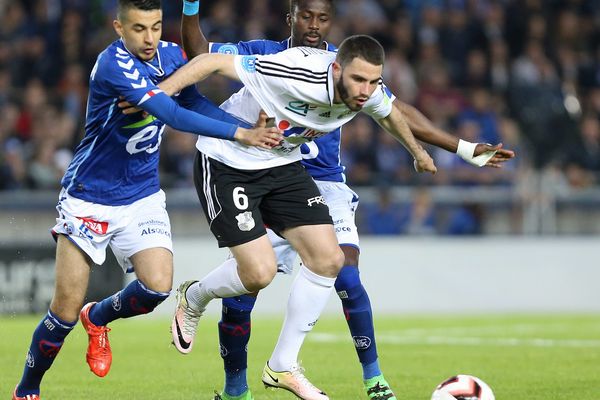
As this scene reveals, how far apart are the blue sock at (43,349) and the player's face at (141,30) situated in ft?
5.63

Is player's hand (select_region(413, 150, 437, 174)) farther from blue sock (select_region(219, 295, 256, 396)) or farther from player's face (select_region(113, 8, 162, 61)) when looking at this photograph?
player's face (select_region(113, 8, 162, 61))

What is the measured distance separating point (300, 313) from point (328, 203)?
3.57ft

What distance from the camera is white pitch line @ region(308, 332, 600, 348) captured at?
1193 centimetres

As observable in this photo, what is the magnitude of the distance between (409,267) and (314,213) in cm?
900

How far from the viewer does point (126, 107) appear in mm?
7293

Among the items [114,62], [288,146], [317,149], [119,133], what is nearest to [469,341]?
[317,149]

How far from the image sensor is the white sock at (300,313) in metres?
7.41

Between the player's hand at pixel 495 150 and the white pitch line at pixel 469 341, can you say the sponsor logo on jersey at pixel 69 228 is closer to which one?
the player's hand at pixel 495 150

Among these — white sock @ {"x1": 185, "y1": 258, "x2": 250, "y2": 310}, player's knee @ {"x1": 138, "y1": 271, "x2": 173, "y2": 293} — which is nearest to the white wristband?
white sock @ {"x1": 185, "y1": 258, "x2": 250, "y2": 310}

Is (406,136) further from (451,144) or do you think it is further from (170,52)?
(170,52)

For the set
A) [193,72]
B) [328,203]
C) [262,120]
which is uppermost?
[193,72]

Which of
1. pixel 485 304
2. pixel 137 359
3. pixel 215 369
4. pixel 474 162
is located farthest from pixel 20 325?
pixel 474 162

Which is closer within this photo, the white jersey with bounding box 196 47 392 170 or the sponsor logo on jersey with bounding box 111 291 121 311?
the white jersey with bounding box 196 47 392 170

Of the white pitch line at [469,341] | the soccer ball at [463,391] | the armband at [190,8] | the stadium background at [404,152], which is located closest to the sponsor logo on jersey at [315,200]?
the soccer ball at [463,391]
